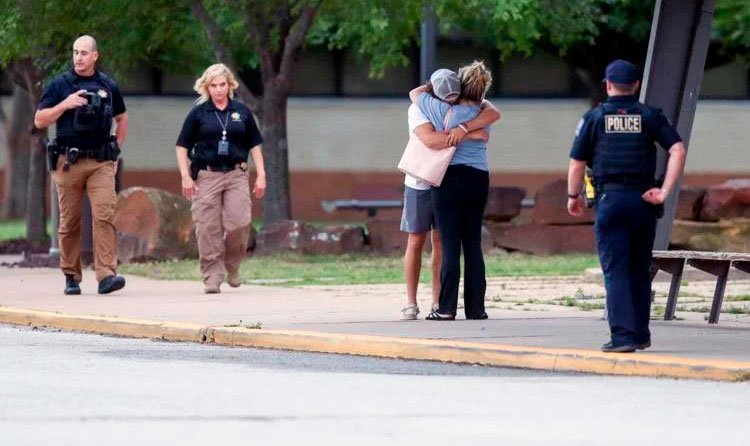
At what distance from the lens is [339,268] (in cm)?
2034

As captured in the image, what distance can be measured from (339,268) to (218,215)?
4.40 m

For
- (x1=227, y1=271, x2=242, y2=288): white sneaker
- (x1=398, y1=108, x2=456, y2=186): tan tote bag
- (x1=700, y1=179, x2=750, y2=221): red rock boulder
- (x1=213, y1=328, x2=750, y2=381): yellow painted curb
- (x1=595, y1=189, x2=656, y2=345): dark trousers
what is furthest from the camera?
(x1=700, y1=179, x2=750, y2=221): red rock boulder

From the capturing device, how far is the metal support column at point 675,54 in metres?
13.2

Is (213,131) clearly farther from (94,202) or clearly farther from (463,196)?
(463,196)

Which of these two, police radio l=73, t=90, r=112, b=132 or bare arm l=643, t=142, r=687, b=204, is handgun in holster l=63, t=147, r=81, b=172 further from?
bare arm l=643, t=142, r=687, b=204

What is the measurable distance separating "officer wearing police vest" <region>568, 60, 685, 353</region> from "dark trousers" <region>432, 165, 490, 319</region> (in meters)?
2.28

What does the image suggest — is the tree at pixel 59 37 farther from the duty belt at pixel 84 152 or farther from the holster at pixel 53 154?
the duty belt at pixel 84 152

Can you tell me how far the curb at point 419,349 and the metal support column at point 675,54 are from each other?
2.90 meters

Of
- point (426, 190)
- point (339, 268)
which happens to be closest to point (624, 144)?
point (426, 190)

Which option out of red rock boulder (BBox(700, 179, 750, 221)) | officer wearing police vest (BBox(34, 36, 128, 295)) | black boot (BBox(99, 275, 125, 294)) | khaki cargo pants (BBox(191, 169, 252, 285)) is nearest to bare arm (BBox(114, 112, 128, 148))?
officer wearing police vest (BBox(34, 36, 128, 295))

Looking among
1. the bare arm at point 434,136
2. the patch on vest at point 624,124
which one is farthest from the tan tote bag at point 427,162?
the patch on vest at point 624,124

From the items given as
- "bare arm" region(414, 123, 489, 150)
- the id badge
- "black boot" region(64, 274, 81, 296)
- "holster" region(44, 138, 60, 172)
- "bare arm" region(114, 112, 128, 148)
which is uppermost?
"bare arm" region(414, 123, 489, 150)

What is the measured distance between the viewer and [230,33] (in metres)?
27.2

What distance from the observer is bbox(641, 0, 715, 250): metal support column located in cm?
1321
